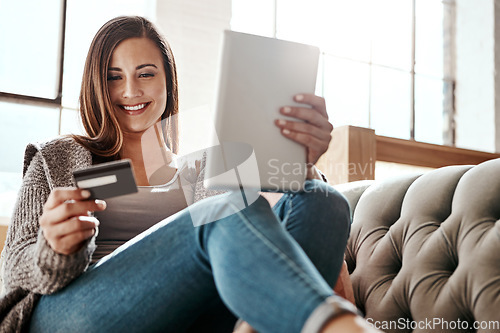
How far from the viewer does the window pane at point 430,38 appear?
4.66 m

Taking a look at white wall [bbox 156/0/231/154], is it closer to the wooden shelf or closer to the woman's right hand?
the wooden shelf

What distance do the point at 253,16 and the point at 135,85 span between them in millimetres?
2693

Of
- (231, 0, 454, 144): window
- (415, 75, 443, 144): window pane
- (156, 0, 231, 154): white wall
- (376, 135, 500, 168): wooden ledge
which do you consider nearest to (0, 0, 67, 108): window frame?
(156, 0, 231, 154): white wall

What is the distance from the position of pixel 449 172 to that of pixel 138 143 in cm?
68

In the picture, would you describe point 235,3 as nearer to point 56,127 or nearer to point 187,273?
point 56,127

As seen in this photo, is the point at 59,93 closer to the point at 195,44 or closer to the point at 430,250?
the point at 195,44

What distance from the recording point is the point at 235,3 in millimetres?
3725

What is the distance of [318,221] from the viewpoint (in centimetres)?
78

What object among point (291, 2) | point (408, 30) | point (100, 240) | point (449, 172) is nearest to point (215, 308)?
point (100, 240)

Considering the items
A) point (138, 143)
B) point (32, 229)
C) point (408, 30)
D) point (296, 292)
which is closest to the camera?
point (296, 292)

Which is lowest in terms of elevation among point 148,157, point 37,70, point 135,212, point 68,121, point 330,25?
point 135,212

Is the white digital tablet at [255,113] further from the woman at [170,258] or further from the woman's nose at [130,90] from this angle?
the woman's nose at [130,90]

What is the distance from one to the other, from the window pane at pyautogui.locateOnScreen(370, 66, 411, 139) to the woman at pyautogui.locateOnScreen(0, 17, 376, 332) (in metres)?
3.51

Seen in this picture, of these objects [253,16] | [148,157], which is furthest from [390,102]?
[148,157]
